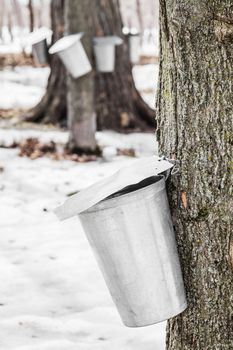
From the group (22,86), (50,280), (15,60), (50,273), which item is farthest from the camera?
(15,60)

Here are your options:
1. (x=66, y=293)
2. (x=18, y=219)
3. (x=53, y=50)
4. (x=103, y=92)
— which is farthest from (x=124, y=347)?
(x=103, y=92)

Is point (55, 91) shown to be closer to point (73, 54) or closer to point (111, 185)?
point (73, 54)

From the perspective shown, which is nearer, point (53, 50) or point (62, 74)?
point (53, 50)

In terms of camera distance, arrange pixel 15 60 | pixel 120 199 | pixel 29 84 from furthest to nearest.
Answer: pixel 15 60, pixel 29 84, pixel 120 199

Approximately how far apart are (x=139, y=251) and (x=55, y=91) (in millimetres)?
6225

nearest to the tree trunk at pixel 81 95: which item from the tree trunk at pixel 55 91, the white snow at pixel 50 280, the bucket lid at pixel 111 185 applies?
the white snow at pixel 50 280

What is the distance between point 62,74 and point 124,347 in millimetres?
5353

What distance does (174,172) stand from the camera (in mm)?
1925

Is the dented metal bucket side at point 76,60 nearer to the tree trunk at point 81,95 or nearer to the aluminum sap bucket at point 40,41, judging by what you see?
the tree trunk at point 81,95

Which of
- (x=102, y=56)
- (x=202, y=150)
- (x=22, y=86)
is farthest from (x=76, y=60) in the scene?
(x=22, y=86)

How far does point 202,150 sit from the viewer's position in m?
1.89

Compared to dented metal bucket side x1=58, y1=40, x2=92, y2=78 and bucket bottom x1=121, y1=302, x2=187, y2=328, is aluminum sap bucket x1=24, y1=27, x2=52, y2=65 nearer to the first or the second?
dented metal bucket side x1=58, y1=40, x2=92, y2=78

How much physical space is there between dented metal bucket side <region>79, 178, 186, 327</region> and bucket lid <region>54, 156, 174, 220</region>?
0.11 ft

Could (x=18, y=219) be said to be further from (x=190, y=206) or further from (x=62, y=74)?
(x=62, y=74)
